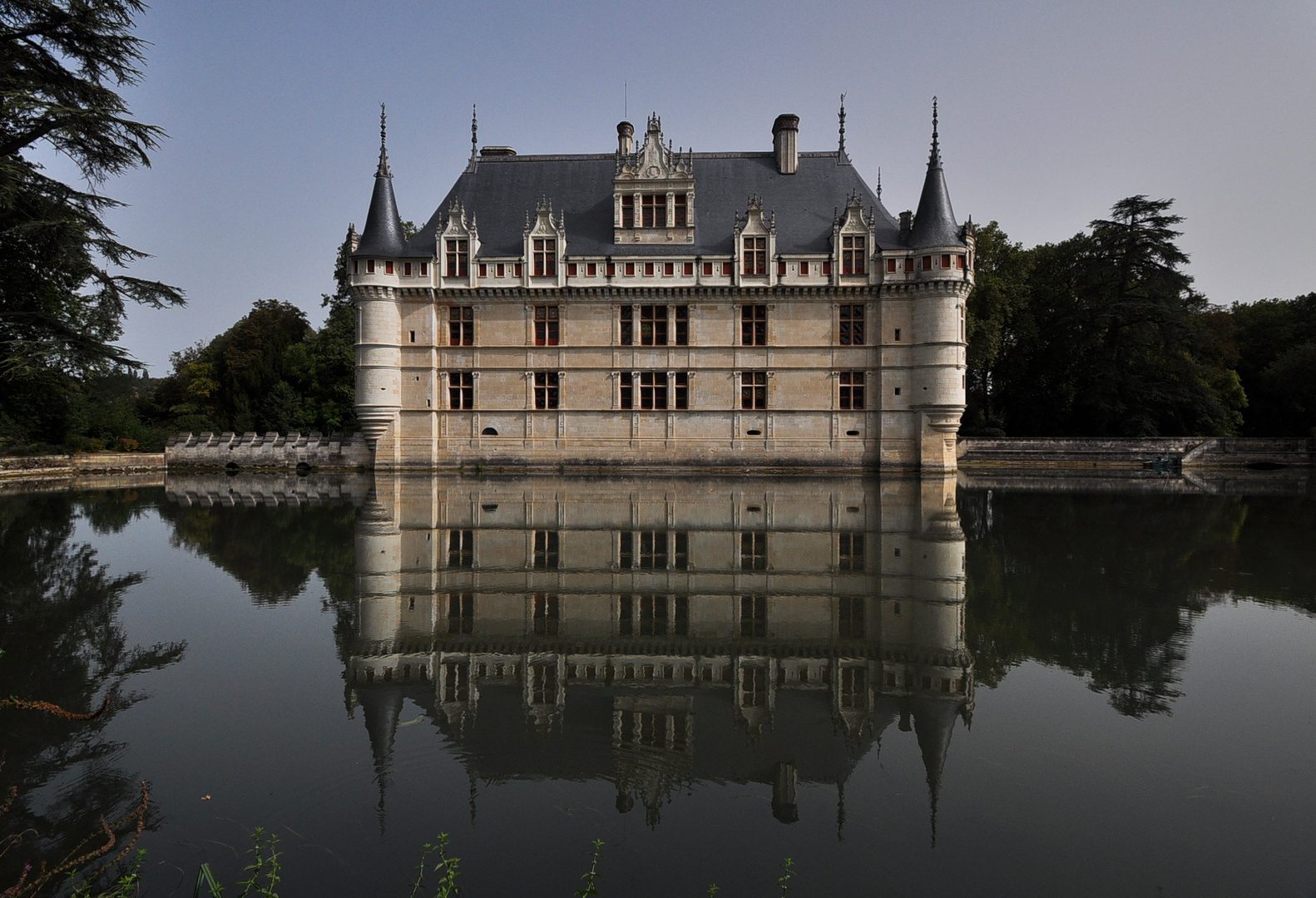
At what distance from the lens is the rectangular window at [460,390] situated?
26.6m

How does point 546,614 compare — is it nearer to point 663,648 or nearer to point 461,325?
point 663,648

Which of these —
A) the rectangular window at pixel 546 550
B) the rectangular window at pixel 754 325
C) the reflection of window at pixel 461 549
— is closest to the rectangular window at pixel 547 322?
the rectangular window at pixel 754 325

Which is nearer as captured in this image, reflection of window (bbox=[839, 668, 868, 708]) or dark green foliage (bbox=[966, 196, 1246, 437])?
reflection of window (bbox=[839, 668, 868, 708])

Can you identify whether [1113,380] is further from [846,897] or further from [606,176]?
[846,897]

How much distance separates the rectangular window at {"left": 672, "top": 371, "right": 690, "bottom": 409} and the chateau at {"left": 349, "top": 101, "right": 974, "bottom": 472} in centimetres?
6

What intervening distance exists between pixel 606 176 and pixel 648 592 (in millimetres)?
23543

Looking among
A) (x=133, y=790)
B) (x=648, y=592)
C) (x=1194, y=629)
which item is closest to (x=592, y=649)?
(x=648, y=592)

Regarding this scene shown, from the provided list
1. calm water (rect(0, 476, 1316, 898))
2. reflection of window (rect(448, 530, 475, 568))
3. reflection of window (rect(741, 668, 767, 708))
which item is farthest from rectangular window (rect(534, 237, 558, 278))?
reflection of window (rect(741, 668, 767, 708))

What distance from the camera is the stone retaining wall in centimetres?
2730

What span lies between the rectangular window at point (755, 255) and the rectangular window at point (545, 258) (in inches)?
257

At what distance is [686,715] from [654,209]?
23.9m

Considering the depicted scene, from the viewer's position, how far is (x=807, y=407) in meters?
26.1

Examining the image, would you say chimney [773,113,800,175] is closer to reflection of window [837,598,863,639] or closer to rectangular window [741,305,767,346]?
rectangular window [741,305,767,346]

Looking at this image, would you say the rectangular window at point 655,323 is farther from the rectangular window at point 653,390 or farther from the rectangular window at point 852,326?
the rectangular window at point 852,326
